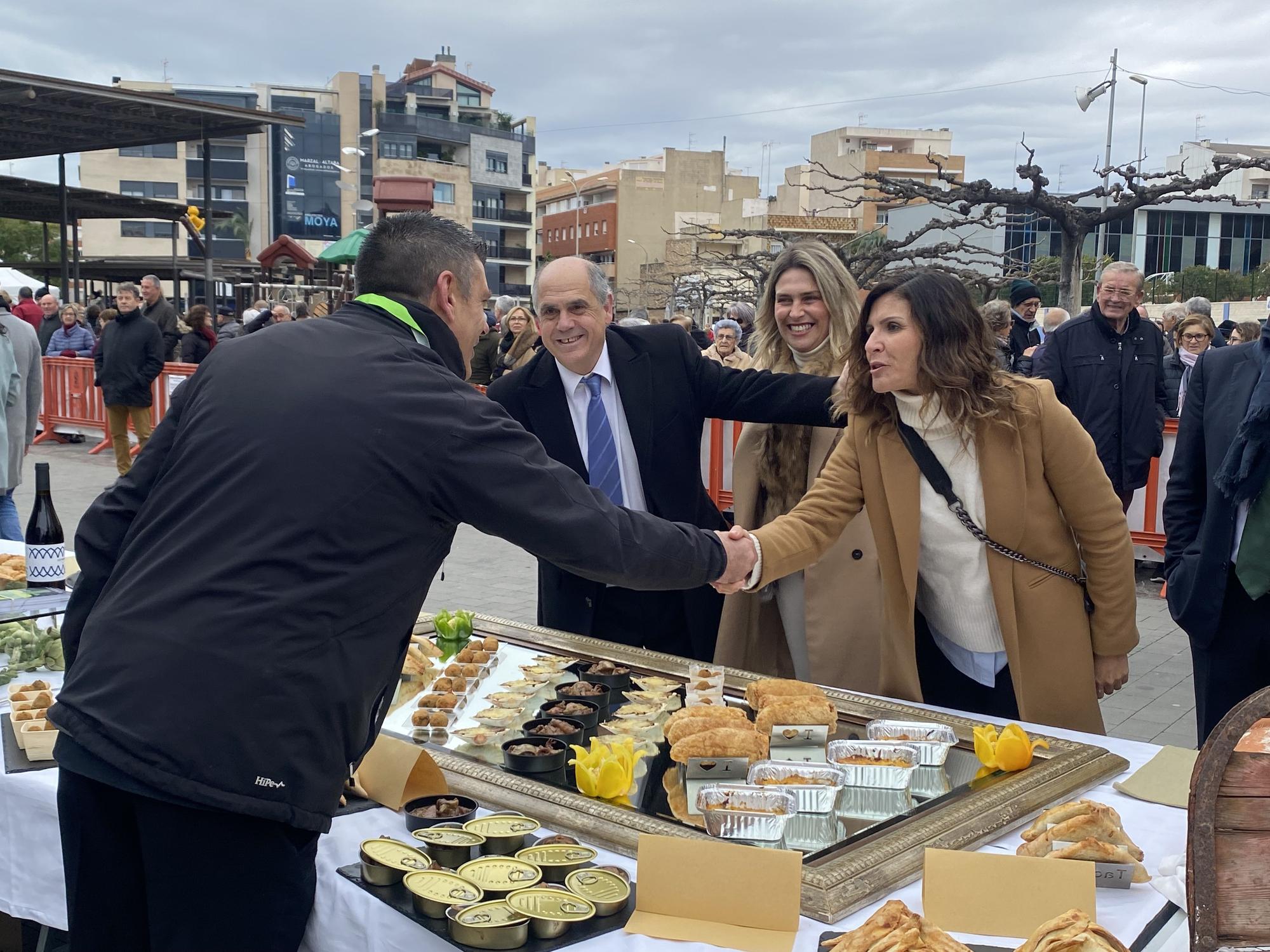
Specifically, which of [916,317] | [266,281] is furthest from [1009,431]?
[266,281]

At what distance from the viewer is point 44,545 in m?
3.88

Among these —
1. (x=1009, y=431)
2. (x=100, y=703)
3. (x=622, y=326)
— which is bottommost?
(x=100, y=703)

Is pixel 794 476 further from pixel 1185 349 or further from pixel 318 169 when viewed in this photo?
pixel 318 169

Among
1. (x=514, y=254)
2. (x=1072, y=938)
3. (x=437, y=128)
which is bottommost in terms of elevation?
(x=1072, y=938)

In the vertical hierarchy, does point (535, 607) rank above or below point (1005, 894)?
below

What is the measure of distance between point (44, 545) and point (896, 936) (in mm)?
3381

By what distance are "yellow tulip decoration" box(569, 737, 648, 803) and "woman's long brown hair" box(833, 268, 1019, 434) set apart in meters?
1.29

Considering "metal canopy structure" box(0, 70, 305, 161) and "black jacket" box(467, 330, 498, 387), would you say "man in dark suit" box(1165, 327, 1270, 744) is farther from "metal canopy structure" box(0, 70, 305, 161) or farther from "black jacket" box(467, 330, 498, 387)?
"metal canopy structure" box(0, 70, 305, 161)

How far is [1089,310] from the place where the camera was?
311 inches

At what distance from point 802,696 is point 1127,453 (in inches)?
238

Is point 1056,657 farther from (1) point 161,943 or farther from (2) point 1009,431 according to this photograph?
(1) point 161,943

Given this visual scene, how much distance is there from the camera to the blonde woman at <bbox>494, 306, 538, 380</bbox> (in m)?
10.9

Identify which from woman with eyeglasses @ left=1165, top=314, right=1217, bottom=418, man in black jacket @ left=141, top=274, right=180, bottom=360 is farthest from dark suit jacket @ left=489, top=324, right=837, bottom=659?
man in black jacket @ left=141, top=274, right=180, bottom=360

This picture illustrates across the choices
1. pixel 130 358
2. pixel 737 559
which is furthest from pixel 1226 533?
pixel 130 358
